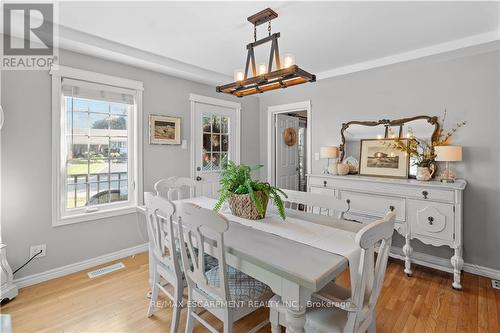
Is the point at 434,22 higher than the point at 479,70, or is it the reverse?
the point at 434,22

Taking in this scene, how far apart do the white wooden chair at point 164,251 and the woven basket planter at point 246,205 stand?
50cm

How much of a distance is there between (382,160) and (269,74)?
6.92 ft

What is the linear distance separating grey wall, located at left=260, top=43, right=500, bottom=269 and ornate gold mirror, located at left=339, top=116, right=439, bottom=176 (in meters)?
0.09

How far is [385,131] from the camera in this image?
3.12 meters

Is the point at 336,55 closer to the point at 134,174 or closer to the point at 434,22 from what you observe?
the point at 434,22

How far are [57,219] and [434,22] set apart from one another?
3.93m

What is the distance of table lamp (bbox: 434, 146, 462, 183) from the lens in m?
2.48

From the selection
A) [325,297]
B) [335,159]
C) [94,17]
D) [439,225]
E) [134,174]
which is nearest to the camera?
[325,297]

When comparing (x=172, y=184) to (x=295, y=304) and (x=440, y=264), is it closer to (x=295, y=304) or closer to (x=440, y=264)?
(x=295, y=304)

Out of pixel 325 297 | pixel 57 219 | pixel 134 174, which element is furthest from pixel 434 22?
pixel 57 219

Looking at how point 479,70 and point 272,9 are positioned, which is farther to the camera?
point 479,70

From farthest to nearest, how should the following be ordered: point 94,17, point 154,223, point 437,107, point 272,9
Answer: point 437,107
point 94,17
point 272,9
point 154,223

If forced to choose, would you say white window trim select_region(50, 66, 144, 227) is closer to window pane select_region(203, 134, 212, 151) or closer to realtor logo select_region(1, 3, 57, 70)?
realtor logo select_region(1, 3, 57, 70)

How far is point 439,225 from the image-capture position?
2424 mm
